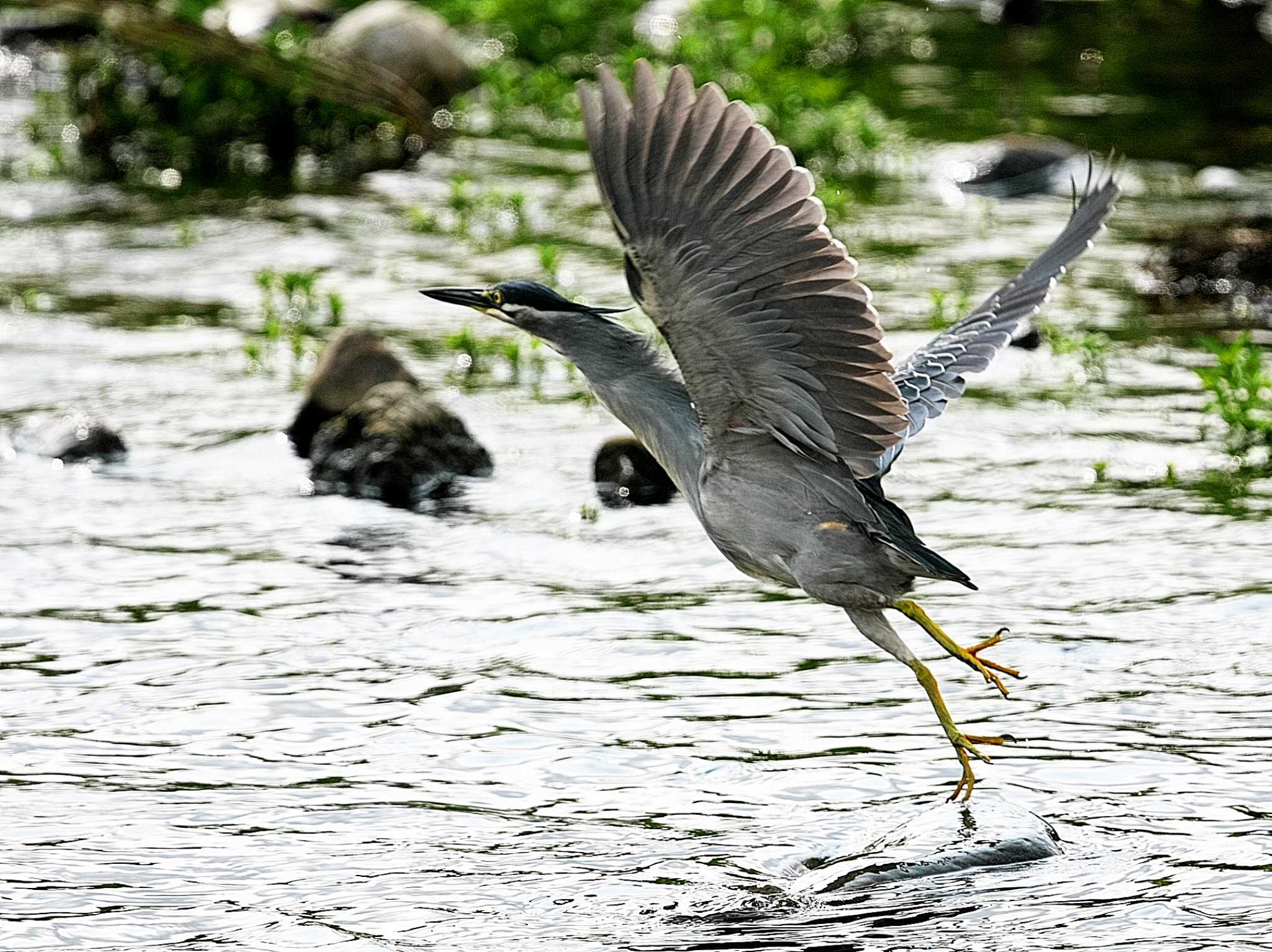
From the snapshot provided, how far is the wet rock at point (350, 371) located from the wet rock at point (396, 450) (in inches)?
5.9

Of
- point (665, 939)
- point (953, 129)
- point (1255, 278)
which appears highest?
point (953, 129)

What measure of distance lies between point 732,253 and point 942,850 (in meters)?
1.78

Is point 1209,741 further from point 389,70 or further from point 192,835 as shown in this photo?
point 389,70

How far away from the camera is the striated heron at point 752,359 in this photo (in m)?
4.57

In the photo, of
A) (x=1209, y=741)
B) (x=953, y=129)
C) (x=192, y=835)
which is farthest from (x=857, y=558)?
(x=953, y=129)

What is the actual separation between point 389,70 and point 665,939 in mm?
11621

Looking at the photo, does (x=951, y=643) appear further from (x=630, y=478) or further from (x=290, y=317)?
(x=290, y=317)

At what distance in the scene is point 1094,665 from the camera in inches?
261

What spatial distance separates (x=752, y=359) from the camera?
16.0 ft

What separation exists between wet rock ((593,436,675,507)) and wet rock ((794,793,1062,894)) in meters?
3.31

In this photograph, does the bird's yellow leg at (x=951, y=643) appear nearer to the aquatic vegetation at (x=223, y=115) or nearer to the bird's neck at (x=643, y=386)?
the bird's neck at (x=643, y=386)

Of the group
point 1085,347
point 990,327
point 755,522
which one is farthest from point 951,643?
point 1085,347

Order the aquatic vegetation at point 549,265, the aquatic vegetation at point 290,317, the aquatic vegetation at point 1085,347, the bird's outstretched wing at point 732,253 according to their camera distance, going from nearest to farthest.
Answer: the bird's outstretched wing at point 732,253 < the aquatic vegetation at point 1085,347 < the aquatic vegetation at point 290,317 < the aquatic vegetation at point 549,265

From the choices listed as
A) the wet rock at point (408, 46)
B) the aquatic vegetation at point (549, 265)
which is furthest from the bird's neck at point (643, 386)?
the wet rock at point (408, 46)
